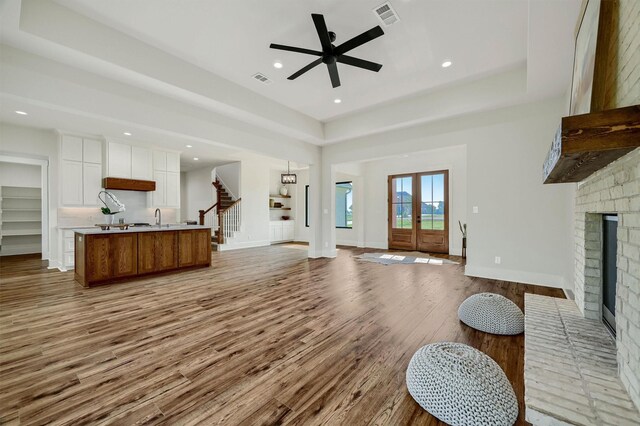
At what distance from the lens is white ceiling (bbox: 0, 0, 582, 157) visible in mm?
2796

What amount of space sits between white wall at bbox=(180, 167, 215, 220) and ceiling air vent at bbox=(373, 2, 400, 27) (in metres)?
8.62

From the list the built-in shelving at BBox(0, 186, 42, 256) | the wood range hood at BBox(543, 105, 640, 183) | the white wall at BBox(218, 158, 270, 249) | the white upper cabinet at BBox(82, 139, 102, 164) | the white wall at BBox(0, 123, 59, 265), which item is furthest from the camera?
the white wall at BBox(218, 158, 270, 249)

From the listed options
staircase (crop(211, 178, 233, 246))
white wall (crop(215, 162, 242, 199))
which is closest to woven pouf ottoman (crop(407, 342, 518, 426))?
white wall (crop(215, 162, 242, 199))

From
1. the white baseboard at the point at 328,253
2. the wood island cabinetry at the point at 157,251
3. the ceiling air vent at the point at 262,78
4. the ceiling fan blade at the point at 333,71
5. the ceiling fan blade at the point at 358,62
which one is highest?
the ceiling air vent at the point at 262,78

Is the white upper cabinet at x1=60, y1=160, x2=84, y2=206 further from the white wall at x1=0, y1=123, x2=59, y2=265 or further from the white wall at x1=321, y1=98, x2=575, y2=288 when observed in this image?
the white wall at x1=321, y1=98, x2=575, y2=288

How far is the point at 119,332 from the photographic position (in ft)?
8.80

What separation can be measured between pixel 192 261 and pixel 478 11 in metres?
6.22

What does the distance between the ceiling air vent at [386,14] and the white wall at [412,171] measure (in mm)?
4088

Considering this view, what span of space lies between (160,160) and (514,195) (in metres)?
8.47

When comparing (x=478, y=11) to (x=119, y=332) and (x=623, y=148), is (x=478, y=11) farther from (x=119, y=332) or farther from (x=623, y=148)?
(x=119, y=332)

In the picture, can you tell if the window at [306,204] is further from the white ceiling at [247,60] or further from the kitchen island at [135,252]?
the white ceiling at [247,60]

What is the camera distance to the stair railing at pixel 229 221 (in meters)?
8.60

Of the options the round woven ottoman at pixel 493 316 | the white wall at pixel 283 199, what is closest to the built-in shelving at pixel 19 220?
the white wall at pixel 283 199

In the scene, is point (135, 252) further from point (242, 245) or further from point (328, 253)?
point (328, 253)
